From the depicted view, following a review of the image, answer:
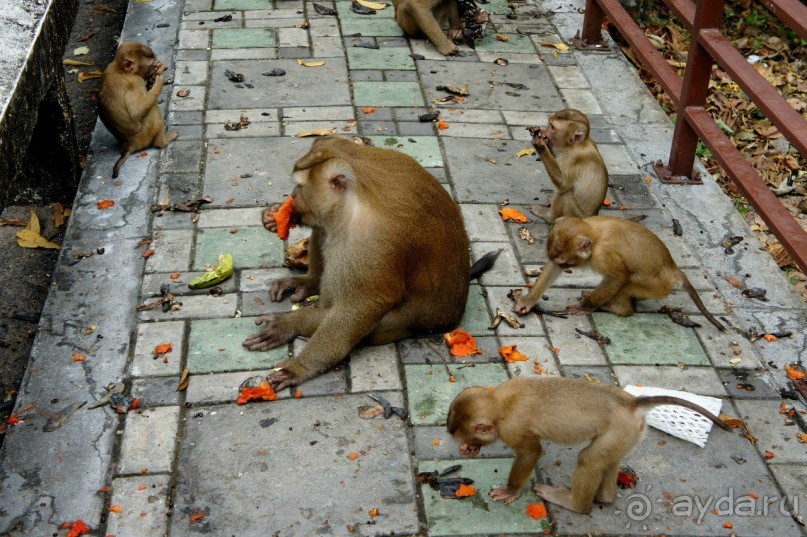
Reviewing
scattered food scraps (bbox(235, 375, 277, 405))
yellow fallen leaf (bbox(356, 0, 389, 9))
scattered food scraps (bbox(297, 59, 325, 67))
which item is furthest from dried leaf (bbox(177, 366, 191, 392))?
yellow fallen leaf (bbox(356, 0, 389, 9))

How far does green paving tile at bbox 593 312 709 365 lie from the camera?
524 cm

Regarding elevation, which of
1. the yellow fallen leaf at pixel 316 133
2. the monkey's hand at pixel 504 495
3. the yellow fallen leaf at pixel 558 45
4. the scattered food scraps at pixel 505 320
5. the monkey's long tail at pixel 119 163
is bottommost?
the yellow fallen leaf at pixel 558 45

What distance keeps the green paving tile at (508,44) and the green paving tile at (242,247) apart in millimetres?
3664

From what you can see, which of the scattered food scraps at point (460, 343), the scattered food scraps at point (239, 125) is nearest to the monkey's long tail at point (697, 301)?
the scattered food scraps at point (460, 343)

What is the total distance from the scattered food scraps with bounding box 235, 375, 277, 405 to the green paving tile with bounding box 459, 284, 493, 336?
1207 mm

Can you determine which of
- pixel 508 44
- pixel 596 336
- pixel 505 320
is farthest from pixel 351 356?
pixel 508 44

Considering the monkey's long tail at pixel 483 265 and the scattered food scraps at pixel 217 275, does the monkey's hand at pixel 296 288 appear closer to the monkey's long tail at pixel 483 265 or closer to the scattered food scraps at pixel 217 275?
the scattered food scraps at pixel 217 275

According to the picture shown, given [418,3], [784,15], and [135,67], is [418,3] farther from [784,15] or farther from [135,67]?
[784,15]

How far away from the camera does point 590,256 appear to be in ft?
17.3

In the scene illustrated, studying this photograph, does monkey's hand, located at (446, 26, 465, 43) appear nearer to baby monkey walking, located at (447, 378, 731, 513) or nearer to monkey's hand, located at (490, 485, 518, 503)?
baby monkey walking, located at (447, 378, 731, 513)

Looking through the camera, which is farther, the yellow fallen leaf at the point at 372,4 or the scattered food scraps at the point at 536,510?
the yellow fallen leaf at the point at 372,4

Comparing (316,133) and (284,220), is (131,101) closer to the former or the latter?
(316,133)

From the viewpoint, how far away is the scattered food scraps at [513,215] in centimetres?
643

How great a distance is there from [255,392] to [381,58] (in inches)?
178
